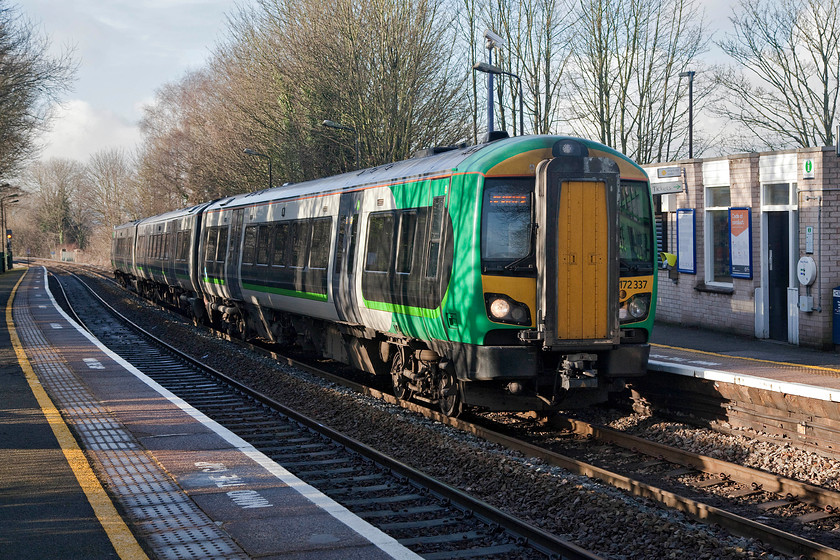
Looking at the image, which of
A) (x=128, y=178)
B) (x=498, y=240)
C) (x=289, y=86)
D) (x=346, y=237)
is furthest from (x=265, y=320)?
(x=128, y=178)

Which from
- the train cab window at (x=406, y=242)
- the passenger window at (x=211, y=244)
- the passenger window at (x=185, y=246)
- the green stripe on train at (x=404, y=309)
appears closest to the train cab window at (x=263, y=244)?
the passenger window at (x=211, y=244)

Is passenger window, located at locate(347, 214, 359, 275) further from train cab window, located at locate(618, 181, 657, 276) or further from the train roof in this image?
train cab window, located at locate(618, 181, 657, 276)

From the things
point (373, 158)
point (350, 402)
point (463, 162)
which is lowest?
point (350, 402)

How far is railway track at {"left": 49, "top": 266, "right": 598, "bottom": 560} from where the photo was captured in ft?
19.6

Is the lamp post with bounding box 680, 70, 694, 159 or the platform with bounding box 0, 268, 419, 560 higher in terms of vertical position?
the lamp post with bounding box 680, 70, 694, 159

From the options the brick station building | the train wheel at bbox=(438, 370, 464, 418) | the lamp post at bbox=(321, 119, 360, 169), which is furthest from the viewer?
the lamp post at bbox=(321, 119, 360, 169)

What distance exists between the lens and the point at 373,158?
28.5 m

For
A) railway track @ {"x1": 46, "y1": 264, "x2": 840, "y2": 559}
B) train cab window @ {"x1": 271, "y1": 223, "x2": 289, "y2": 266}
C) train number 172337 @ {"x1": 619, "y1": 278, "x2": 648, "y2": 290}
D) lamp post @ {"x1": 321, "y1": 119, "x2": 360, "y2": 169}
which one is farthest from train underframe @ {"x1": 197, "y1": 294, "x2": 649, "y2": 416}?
lamp post @ {"x1": 321, "y1": 119, "x2": 360, "y2": 169}

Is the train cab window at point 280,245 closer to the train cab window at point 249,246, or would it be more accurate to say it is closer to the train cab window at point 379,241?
the train cab window at point 249,246

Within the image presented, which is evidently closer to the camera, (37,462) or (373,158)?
(37,462)

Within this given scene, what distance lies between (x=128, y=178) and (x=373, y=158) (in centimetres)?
5694

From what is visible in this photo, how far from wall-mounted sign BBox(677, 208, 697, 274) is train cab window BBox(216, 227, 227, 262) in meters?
10.1

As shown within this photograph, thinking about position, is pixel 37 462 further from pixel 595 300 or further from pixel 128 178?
pixel 128 178

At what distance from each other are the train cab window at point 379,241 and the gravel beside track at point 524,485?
1.83 meters
